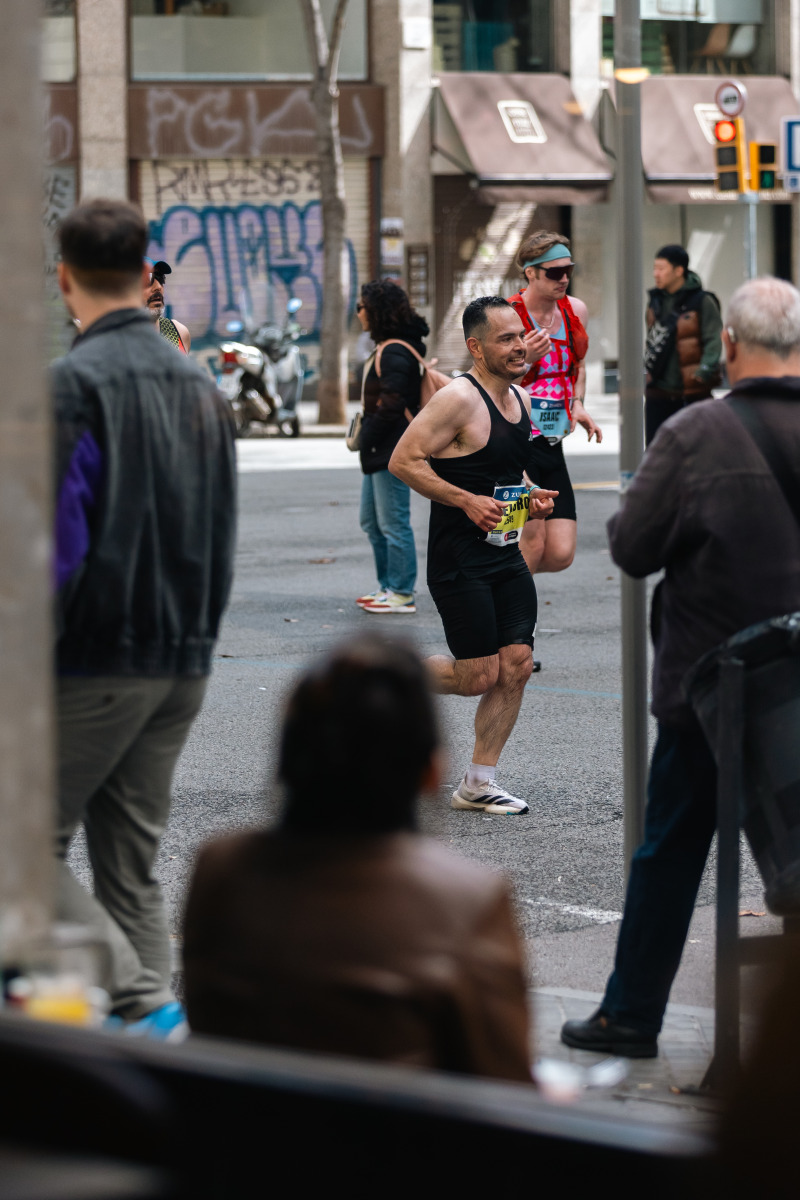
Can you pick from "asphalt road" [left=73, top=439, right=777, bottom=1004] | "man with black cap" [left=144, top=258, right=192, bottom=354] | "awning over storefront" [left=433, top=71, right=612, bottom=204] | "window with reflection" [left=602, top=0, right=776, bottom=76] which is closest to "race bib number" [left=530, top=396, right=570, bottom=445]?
"asphalt road" [left=73, top=439, right=777, bottom=1004]

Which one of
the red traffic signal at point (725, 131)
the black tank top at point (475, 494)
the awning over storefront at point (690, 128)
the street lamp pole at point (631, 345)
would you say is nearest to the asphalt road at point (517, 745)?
the street lamp pole at point (631, 345)

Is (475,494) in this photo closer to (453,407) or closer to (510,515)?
(510,515)

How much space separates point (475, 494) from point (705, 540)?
268 cm

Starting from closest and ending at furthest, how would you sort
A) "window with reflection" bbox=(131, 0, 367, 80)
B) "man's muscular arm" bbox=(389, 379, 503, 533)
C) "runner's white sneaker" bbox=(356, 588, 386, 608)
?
"man's muscular arm" bbox=(389, 379, 503, 533) → "runner's white sneaker" bbox=(356, 588, 386, 608) → "window with reflection" bbox=(131, 0, 367, 80)

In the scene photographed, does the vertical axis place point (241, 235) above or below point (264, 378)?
above

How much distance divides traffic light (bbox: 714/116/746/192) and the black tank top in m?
13.6

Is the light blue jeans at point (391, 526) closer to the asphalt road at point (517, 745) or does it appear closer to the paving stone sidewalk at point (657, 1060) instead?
the asphalt road at point (517, 745)

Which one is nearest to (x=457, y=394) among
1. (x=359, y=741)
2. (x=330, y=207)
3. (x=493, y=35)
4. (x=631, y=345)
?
(x=631, y=345)

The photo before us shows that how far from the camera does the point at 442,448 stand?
21.0ft

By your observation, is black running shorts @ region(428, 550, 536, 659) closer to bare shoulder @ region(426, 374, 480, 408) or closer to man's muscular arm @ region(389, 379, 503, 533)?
man's muscular arm @ region(389, 379, 503, 533)

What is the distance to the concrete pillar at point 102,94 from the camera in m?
27.3

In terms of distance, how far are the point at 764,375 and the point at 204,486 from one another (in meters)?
1.19

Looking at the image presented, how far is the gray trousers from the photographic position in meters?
3.57

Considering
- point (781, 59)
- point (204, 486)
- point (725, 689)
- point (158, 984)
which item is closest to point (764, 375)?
point (725, 689)
